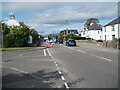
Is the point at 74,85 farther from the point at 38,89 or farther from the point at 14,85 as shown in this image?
the point at 14,85

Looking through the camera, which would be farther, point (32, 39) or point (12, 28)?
point (32, 39)

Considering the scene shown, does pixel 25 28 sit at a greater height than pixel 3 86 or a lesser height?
greater

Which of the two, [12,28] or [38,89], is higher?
[12,28]

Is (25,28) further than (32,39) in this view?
No

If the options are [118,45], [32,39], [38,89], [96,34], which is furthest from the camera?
[96,34]

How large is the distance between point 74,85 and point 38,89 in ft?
4.66

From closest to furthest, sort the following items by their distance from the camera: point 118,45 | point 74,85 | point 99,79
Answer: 1. point 74,85
2. point 99,79
3. point 118,45

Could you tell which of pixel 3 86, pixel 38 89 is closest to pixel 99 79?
pixel 38 89

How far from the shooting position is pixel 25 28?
110 feet

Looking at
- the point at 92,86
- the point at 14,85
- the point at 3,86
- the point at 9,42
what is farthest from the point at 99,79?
the point at 9,42

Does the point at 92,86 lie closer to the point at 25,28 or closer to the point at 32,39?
the point at 25,28

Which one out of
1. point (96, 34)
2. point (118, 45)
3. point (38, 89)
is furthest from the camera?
point (96, 34)

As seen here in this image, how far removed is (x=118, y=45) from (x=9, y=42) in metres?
21.2

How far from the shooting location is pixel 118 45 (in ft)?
87.3
